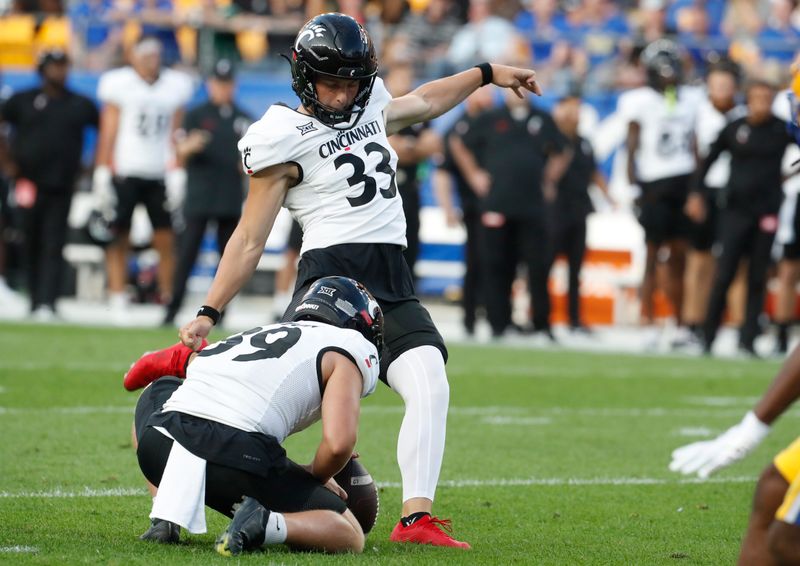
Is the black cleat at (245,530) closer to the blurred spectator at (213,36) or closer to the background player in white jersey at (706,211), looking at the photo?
the background player in white jersey at (706,211)

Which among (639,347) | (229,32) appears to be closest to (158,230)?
(639,347)

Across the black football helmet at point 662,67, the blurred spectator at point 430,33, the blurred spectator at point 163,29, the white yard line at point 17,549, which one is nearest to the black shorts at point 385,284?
the white yard line at point 17,549

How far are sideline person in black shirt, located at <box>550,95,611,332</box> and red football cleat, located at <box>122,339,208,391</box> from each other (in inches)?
372

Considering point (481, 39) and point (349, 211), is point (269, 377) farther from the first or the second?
point (481, 39)

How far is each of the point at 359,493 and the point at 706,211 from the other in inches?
347

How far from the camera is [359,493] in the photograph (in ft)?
16.3

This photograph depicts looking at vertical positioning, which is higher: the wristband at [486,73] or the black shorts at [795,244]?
the wristband at [486,73]

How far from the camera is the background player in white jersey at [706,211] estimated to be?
13344mm

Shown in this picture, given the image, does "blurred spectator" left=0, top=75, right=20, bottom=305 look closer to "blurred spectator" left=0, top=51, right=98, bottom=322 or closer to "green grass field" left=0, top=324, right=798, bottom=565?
"blurred spectator" left=0, top=51, right=98, bottom=322

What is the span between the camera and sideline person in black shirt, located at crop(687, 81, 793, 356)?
40.1ft

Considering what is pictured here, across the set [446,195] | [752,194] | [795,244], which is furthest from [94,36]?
[795,244]

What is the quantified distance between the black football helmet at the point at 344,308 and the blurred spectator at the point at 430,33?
1265 centimetres

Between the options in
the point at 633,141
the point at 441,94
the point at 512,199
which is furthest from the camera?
the point at 633,141

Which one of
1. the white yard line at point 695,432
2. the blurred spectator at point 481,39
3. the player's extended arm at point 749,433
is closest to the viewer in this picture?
the player's extended arm at point 749,433
